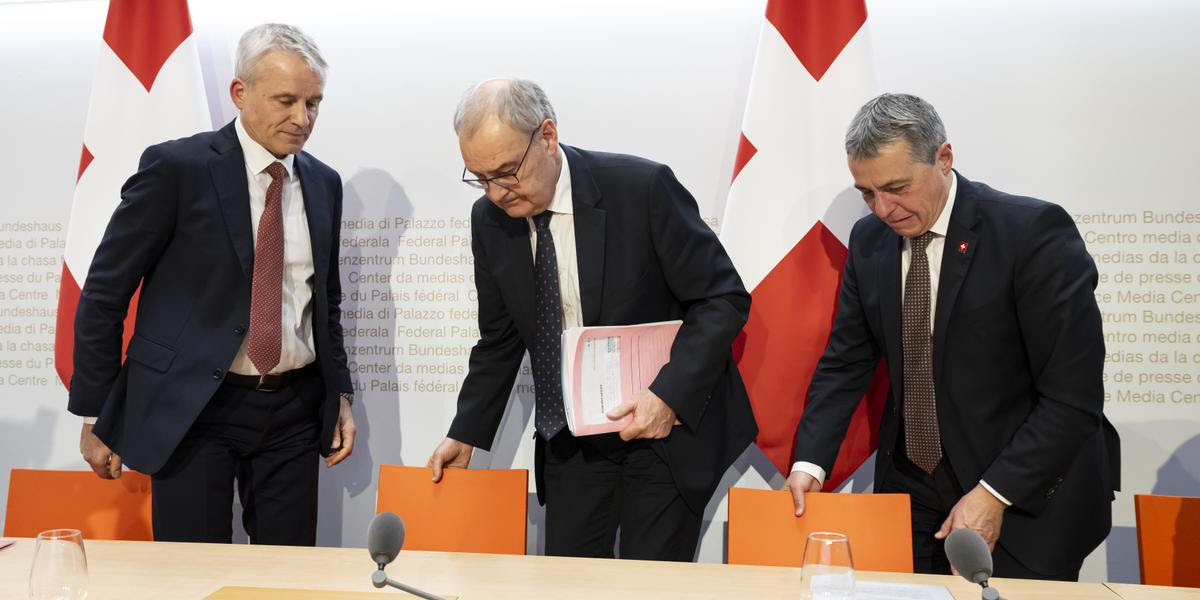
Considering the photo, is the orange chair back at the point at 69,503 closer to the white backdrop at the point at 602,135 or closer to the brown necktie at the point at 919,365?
the white backdrop at the point at 602,135

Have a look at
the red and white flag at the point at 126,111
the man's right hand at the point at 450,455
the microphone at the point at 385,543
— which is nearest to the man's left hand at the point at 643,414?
the man's right hand at the point at 450,455

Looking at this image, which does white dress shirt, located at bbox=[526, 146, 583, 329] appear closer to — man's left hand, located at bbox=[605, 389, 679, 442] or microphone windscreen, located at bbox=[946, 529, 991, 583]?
man's left hand, located at bbox=[605, 389, 679, 442]

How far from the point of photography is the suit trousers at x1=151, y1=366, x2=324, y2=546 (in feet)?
8.84

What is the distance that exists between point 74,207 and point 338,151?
0.95 metres

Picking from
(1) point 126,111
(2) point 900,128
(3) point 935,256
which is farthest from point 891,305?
(1) point 126,111

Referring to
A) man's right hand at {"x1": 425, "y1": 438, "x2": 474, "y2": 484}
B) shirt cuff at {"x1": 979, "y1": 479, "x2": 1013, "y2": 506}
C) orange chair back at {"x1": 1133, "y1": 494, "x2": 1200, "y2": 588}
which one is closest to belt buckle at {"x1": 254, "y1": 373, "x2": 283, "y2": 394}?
man's right hand at {"x1": 425, "y1": 438, "x2": 474, "y2": 484}

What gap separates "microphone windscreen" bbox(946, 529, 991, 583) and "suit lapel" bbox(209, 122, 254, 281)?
6.46ft

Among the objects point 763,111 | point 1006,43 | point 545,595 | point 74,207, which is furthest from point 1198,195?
point 74,207

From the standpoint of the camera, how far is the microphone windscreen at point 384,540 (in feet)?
5.34

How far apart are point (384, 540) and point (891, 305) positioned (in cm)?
151

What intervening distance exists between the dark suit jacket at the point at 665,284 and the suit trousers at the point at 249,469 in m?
0.76

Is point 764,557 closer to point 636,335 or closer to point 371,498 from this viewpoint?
point 636,335

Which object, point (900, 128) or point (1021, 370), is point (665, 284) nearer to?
point (900, 128)

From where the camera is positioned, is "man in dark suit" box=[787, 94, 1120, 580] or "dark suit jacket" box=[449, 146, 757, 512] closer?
"man in dark suit" box=[787, 94, 1120, 580]
